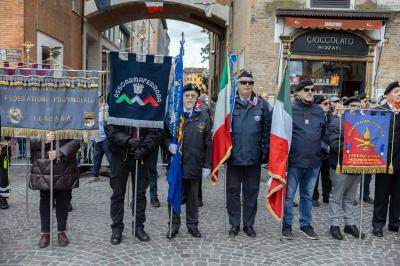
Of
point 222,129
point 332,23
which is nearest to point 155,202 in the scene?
point 222,129

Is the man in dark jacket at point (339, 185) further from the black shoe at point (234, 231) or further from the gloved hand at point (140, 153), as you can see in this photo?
the gloved hand at point (140, 153)

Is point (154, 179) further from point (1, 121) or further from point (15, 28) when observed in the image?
point (15, 28)

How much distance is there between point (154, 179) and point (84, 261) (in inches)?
116

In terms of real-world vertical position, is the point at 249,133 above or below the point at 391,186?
above

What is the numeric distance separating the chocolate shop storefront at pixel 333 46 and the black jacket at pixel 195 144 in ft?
27.8

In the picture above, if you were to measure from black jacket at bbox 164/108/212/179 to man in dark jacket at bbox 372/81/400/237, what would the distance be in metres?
2.55

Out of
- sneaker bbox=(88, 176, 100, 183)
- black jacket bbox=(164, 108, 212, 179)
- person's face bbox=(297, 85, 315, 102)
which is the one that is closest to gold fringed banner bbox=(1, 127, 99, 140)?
black jacket bbox=(164, 108, 212, 179)

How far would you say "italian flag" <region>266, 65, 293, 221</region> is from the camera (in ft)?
18.4

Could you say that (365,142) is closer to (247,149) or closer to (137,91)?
(247,149)

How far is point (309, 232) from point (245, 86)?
2.21 m

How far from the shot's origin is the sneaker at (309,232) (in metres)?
5.84

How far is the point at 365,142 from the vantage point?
19.1 ft

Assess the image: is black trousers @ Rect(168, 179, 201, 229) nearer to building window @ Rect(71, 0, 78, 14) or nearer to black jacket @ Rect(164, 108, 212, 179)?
black jacket @ Rect(164, 108, 212, 179)

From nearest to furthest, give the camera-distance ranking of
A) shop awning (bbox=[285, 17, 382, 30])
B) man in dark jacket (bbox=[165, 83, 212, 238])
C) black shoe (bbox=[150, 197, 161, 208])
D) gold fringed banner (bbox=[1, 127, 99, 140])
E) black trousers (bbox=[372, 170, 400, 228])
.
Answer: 1. gold fringed banner (bbox=[1, 127, 99, 140])
2. man in dark jacket (bbox=[165, 83, 212, 238])
3. black trousers (bbox=[372, 170, 400, 228])
4. black shoe (bbox=[150, 197, 161, 208])
5. shop awning (bbox=[285, 17, 382, 30])
